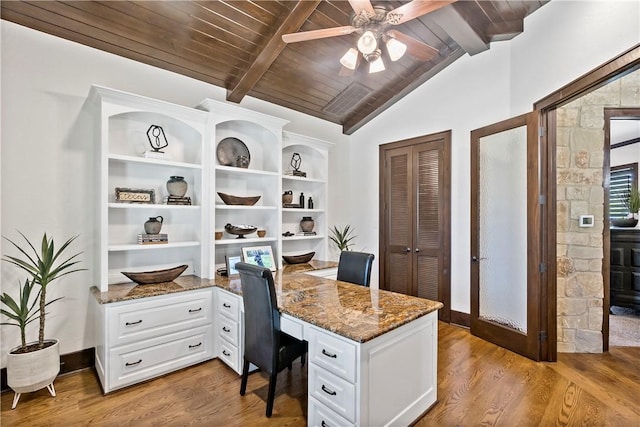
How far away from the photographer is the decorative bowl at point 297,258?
4.05m

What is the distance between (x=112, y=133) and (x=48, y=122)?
1.48 feet

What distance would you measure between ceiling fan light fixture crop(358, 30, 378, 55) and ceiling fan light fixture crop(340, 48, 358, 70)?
0.24m

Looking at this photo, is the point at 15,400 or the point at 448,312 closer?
the point at 15,400

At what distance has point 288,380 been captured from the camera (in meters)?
2.63

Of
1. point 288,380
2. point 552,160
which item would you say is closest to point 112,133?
point 288,380

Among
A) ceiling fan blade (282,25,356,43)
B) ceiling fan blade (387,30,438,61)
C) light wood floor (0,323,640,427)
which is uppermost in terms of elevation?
ceiling fan blade (387,30,438,61)

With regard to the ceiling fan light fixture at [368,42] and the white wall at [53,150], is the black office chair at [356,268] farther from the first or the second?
the white wall at [53,150]

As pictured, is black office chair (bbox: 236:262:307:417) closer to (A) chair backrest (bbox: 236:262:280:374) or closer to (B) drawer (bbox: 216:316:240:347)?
(A) chair backrest (bbox: 236:262:280:374)

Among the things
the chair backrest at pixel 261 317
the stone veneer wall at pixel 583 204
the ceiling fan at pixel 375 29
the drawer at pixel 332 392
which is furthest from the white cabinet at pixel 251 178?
the stone veneer wall at pixel 583 204

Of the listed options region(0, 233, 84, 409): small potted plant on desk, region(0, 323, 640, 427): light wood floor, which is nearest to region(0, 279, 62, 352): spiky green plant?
region(0, 233, 84, 409): small potted plant on desk

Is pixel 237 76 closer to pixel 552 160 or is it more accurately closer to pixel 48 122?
pixel 48 122

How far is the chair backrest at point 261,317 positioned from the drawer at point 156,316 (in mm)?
755

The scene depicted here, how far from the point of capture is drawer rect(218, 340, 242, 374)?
2680 millimetres

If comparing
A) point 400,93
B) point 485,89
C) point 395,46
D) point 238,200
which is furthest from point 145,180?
point 485,89
